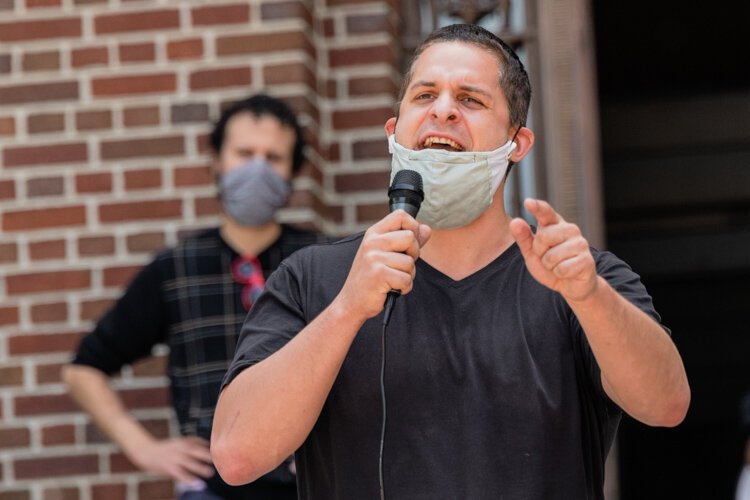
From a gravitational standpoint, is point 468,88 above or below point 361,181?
above

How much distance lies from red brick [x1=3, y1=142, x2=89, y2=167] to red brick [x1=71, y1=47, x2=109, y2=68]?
0.26 metres

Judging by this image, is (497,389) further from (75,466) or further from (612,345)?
(75,466)

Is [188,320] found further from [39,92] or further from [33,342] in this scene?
[39,92]

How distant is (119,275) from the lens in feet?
14.7

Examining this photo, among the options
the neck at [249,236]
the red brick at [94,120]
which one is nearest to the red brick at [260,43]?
the red brick at [94,120]

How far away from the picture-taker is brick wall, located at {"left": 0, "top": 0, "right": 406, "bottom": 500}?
445 centimetres

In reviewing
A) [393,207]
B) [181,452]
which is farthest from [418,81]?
[181,452]

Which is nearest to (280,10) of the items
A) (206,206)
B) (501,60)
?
(206,206)

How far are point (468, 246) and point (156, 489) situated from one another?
2.01 m

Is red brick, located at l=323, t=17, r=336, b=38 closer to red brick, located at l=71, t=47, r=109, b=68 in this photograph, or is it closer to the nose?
red brick, located at l=71, t=47, r=109, b=68

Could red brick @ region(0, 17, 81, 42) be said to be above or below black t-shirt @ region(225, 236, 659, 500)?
above

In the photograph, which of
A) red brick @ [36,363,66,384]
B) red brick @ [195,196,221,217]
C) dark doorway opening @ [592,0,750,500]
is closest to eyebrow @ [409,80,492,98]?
red brick @ [195,196,221,217]

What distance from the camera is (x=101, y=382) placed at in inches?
163

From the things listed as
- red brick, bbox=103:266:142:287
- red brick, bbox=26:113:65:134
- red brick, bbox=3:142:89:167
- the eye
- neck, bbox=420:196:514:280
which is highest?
red brick, bbox=26:113:65:134
